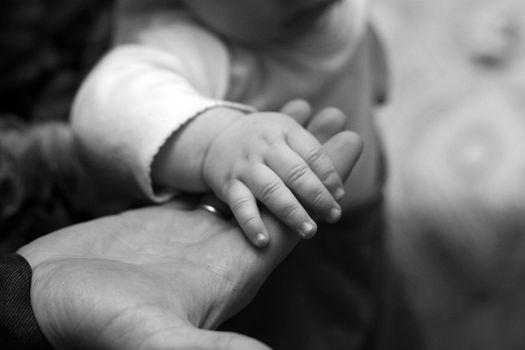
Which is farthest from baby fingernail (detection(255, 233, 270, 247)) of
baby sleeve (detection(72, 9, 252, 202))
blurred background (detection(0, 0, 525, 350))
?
blurred background (detection(0, 0, 525, 350))

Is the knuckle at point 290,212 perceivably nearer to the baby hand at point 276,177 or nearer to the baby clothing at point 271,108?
the baby hand at point 276,177

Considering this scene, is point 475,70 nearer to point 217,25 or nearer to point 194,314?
point 217,25

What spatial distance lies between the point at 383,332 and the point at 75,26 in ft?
1.52

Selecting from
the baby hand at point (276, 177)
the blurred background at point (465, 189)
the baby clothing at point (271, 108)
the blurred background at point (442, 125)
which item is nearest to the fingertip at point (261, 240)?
the baby hand at point (276, 177)

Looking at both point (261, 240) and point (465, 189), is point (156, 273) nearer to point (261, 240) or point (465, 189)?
point (261, 240)

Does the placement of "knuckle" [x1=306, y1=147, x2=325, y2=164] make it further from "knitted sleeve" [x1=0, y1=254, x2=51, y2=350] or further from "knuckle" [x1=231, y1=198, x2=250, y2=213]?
"knitted sleeve" [x1=0, y1=254, x2=51, y2=350]

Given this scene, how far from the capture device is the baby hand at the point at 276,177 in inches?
17.5

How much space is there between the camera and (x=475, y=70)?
116cm

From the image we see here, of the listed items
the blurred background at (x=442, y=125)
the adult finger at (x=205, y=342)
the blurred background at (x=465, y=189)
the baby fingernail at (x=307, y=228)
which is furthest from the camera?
the blurred background at (x=465, y=189)

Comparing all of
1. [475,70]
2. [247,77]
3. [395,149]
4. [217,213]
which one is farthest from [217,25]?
[475,70]

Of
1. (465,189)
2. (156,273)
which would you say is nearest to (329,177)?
(156,273)

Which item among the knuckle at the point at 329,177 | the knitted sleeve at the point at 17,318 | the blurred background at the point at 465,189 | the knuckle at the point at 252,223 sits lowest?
the blurred background at the point at 465,189

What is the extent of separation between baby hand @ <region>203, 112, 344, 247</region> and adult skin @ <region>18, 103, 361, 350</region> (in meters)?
0.02

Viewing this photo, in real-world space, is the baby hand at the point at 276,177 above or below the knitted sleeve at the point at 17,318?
above
